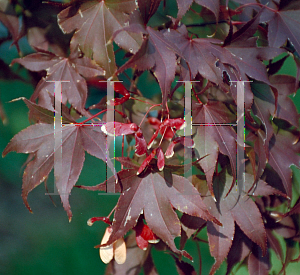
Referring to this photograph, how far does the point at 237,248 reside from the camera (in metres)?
0.64

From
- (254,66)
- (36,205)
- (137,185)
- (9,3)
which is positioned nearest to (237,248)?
(137,185)

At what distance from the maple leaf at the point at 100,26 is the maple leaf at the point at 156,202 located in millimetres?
210

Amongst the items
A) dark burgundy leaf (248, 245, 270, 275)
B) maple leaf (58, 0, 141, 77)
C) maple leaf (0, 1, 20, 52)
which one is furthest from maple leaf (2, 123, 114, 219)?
dark burgundy leaf (248, 245, 270, 275)

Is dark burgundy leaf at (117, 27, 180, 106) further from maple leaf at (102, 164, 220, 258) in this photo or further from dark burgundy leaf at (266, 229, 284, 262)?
dark burgundy leaf at (266, 229, 284, 262)

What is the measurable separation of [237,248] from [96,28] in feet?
1.91

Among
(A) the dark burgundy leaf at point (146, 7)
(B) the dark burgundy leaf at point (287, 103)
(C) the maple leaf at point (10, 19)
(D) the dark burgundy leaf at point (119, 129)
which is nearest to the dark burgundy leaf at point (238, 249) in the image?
(B) the dark burgundy leaf at point (287, 103)

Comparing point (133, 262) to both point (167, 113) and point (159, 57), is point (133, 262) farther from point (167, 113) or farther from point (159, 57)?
point (159, 57)

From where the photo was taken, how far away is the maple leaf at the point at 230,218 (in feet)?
1.79

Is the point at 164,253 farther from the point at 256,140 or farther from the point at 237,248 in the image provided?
the point at 256,140

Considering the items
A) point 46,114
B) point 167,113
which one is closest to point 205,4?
point 167,113

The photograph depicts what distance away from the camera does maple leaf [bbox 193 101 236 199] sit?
0.48 metres

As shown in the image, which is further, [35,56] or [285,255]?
Answer: [285,255]

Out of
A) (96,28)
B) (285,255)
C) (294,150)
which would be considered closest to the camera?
(96,28)

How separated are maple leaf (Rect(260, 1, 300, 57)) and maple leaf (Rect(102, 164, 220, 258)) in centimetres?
34
